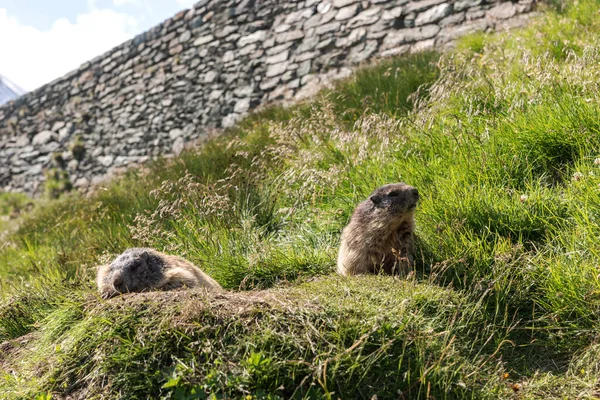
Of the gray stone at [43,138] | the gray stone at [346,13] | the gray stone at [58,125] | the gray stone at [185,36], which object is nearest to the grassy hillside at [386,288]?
the gray stone at [346,13]

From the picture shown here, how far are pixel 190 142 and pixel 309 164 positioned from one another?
28.3ft

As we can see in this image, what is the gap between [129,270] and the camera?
14.9 feet

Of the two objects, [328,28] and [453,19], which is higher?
[328,28]

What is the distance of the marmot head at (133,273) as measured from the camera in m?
4.48

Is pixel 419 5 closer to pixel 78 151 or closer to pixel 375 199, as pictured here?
pixel 375 199

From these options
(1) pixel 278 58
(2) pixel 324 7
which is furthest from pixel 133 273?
(2) pixel 324 7

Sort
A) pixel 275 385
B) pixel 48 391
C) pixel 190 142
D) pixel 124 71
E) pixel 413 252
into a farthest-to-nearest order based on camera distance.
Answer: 1. pixel 124 71
2. pixel 190 142
3. pixel 413 252
4. pixel 48 391
5. pixel 275 385

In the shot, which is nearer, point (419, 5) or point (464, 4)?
point (464, 4)

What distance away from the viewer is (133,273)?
455cm

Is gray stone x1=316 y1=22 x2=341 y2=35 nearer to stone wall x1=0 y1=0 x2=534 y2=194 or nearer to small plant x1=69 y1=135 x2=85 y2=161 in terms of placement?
stone wall x1=0 y1=0 x2=534 y2=194

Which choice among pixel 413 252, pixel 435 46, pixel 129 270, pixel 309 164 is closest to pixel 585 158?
pixel 413 252

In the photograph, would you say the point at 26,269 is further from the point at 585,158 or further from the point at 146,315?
the point at 585,158

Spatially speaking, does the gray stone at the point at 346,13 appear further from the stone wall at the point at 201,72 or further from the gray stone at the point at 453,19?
the gray stone at the point at 453,19

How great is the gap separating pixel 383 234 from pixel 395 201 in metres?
0.30
